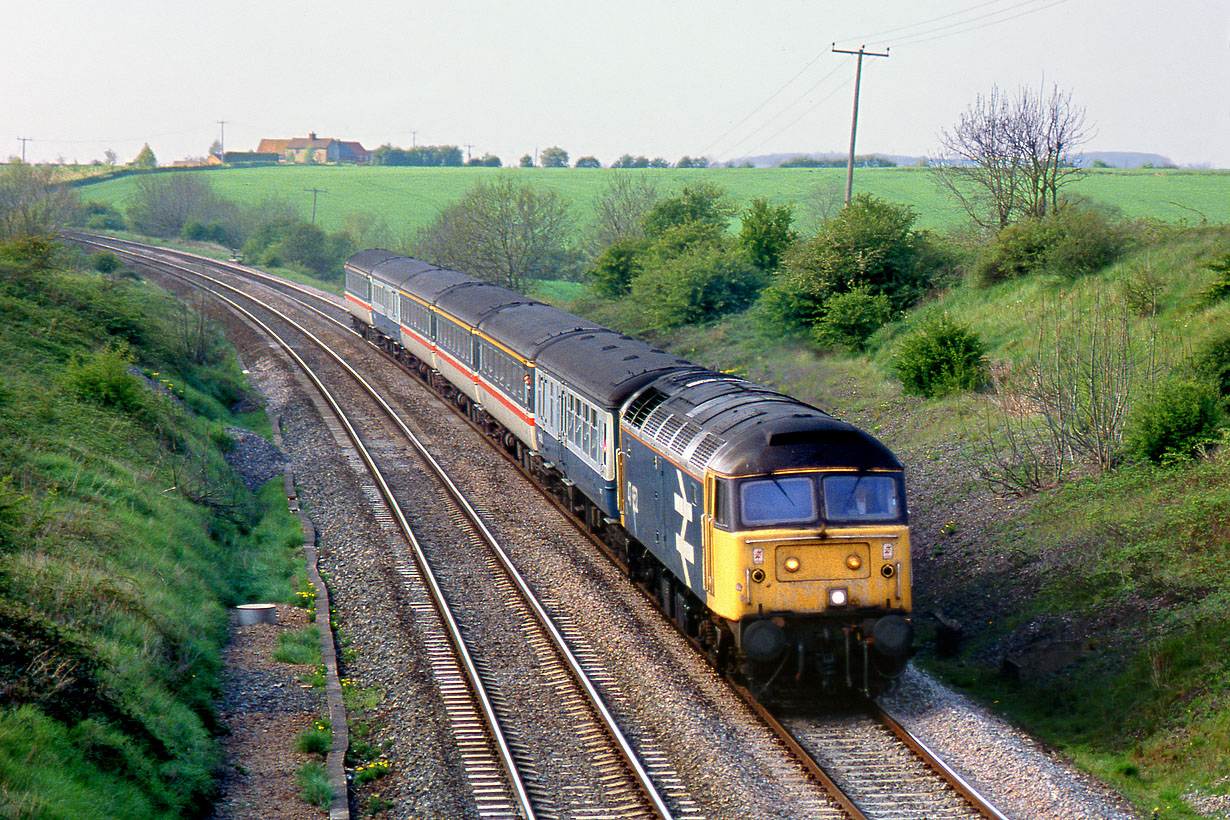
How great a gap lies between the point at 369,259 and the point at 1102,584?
3539 cm

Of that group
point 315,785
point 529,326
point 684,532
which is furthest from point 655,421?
point 529,326

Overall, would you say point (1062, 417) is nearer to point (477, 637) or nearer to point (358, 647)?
point (477, 637)

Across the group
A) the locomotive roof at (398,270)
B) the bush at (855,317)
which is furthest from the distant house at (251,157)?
the bush at (855,317)

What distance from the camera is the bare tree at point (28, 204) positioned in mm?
34156

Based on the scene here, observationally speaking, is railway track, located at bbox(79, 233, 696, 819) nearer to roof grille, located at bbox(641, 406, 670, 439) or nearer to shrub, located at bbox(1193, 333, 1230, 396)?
roof grille, located at bbox(641, 406, 670, 439)

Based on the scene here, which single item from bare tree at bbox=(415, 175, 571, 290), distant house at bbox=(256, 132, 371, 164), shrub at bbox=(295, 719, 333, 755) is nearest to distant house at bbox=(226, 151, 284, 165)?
distant house at bbox=(256, 132, 371, 164)

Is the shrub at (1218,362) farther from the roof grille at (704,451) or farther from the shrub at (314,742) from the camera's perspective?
the shrub at (314,742)

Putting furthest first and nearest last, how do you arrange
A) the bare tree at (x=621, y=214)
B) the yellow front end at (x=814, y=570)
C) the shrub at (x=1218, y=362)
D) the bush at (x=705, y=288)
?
the bare tree at (x=621, y=214) < the bush at (x=705, y=288) < the shrub at (x=1218, y=362) < the yellow front end at (x=814, y=570)

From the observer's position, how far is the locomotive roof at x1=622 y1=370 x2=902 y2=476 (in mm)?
11594

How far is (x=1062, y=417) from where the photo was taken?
16344 millimetres

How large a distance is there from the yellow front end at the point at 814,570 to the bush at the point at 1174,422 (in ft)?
21.0

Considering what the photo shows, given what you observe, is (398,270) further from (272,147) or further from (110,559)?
(272,147)

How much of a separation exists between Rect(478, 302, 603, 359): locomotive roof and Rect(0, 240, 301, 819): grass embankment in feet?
20.1

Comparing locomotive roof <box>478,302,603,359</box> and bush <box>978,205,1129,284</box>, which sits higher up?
bush <box>978,205,1129,284</box>
